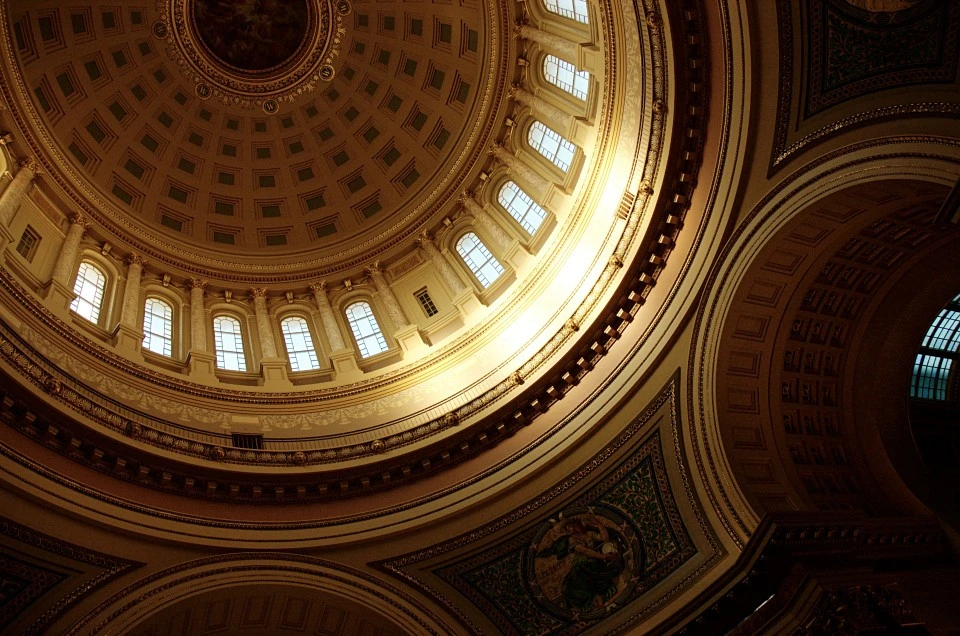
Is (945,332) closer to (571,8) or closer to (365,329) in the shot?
(571,8)

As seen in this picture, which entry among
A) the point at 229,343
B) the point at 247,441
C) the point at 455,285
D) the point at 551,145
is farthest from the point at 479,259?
the point at 247,441

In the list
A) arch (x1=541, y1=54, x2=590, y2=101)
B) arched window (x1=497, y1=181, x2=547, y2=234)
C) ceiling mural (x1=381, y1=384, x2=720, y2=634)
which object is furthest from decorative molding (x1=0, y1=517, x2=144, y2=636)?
arch (x1=541, y1=54, x2=590, y2=101)

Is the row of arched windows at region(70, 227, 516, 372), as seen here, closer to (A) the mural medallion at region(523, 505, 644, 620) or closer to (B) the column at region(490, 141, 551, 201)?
(B) the column at region(490, 141, 551, 201)

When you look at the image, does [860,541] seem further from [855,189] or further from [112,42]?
[112,42]

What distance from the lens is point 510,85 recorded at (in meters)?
26.9

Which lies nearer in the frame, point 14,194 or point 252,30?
point 14,194

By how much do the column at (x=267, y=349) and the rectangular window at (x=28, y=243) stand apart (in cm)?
648

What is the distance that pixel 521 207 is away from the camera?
82.6 feet

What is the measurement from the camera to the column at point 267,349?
22.1 meters

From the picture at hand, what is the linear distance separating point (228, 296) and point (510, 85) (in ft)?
39.0

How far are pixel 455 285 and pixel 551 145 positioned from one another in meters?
5.36

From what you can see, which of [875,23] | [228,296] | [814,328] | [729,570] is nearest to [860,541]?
[729,570]

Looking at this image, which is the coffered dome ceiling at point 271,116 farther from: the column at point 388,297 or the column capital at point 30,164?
the column capital at point 30,164

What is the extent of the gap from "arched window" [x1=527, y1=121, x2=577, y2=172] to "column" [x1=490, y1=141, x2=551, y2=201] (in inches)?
25.9
